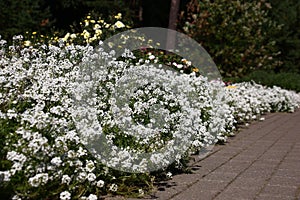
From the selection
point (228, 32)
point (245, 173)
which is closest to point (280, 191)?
point (245, 173)

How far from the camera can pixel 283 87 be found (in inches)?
567

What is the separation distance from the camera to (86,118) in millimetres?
3867

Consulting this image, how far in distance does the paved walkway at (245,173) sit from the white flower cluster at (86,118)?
25 centimetres

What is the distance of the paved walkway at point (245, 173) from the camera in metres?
3.90

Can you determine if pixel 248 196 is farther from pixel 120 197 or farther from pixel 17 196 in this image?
pixel 17 196

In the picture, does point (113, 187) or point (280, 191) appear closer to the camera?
point (113, 187)

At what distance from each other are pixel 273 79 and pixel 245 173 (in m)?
9.73

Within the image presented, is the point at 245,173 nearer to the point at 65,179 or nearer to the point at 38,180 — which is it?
the point at 65,179

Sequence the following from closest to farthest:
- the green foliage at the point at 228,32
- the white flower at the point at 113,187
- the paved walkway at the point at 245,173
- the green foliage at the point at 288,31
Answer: the white flower at the point at 113,187
the paved walkway at the point at 245,173
the green foliage at the point at 228,32
the green foliage at the point at 288,31

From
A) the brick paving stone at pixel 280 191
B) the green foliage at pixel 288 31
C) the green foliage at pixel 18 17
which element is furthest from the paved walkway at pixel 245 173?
the green foliage at pixel 288 31

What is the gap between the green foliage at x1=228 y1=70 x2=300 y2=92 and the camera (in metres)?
13.4

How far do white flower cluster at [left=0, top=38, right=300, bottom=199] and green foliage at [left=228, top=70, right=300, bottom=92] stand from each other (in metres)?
7.30

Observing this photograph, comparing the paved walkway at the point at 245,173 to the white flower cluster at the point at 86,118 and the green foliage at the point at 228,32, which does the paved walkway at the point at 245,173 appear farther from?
the green foliage at the point at 228,32

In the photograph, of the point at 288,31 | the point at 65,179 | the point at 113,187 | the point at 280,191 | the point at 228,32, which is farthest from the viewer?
the point at 288,31
